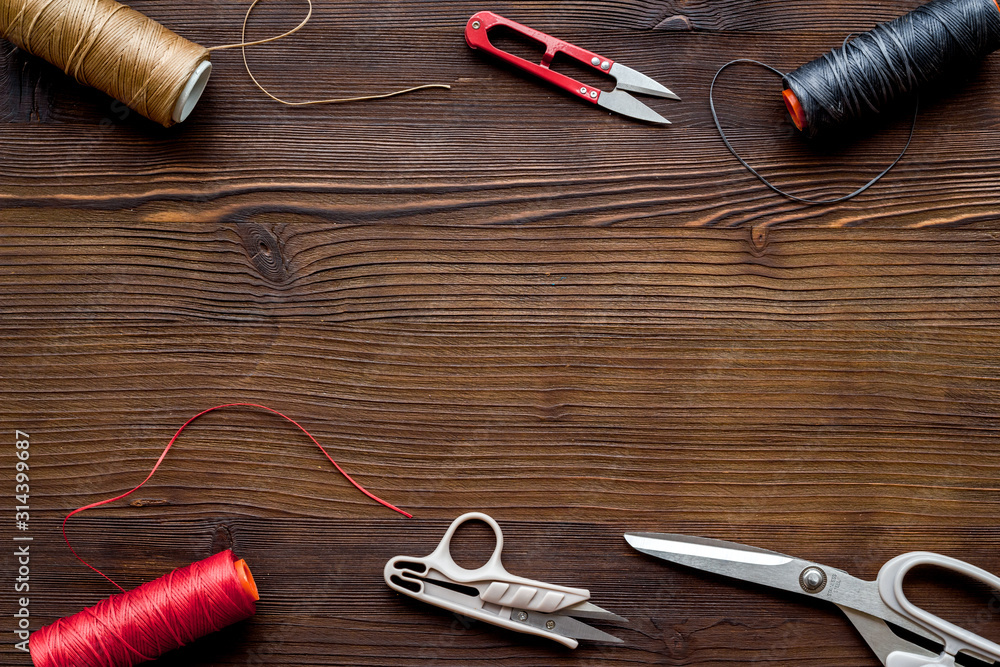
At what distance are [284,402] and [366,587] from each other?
0.95 ft

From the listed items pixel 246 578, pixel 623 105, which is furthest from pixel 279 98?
pixel 246 578

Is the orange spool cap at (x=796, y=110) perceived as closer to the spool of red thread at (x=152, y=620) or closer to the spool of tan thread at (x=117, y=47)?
the spool of tan thread at (x=117, y=47)

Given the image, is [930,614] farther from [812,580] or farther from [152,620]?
[152,620]

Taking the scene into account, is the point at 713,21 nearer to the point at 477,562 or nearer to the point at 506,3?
the point at 506,3

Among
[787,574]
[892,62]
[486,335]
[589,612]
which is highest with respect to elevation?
[892,62]

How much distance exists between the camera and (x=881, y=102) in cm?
96

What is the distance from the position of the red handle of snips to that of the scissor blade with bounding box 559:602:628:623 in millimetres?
727

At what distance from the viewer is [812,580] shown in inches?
35.6

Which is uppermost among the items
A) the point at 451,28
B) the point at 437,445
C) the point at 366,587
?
the point at 451,28

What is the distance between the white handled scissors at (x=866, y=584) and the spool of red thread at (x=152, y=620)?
22.4 inches

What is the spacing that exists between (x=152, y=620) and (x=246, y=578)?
13cm

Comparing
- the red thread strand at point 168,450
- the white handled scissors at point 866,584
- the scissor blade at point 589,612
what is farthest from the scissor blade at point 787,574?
the red thread strand at point 168,450

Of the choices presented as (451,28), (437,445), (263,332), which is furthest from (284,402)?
(451,28)

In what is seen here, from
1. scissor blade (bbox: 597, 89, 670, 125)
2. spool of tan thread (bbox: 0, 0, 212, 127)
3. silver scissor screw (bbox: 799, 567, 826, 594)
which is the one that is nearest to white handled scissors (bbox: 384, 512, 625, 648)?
silver scissor screw (bbox: 799, 567, 826, 594)
